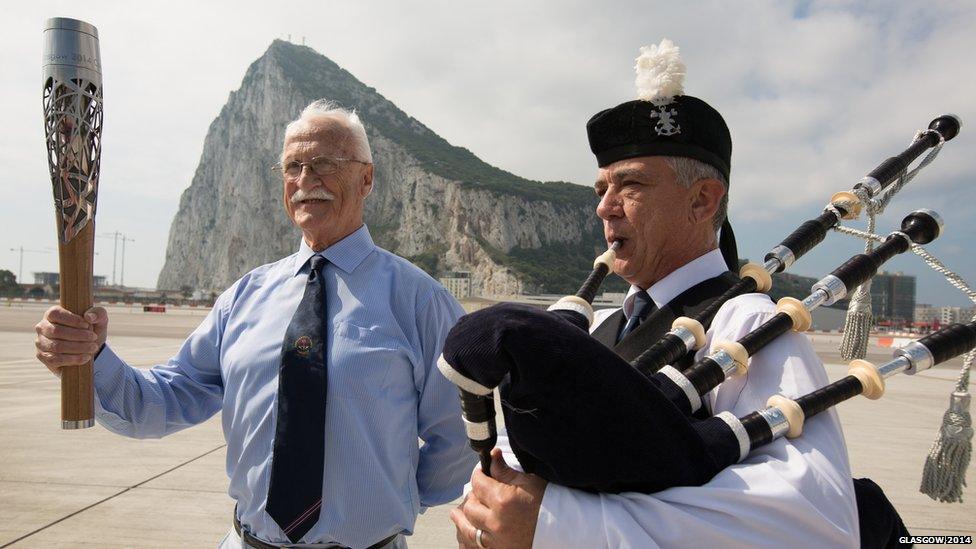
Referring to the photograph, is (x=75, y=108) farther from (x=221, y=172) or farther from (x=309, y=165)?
(x=221, y=172)

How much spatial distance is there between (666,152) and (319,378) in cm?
125

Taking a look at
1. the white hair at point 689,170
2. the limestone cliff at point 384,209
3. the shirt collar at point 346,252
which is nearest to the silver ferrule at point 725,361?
the white hair at point 689,170

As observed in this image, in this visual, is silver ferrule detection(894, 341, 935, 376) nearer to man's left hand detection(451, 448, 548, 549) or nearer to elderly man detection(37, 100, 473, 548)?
man's left hand detection(451, 448, 548, 549)

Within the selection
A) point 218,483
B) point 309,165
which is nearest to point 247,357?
point 309,165

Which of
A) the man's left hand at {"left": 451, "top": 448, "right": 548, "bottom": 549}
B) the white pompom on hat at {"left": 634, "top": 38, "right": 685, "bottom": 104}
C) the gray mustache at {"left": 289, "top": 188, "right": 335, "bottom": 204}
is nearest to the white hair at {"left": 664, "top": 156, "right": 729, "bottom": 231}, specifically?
the white pompom on hat at {"left": 634, "top": 38, "right": 685, "bottom": 104}

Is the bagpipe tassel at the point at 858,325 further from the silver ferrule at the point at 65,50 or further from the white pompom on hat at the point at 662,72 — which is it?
the silver ferrule at the point at 65,50

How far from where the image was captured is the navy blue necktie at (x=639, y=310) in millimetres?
1547

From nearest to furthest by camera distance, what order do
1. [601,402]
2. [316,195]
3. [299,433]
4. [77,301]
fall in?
[601,402] → [77,301] → [299,433] → [316,195]

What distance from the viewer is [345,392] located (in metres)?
2.03

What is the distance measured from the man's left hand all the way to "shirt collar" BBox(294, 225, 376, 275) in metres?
1.38

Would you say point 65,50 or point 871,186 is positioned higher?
point 65,50

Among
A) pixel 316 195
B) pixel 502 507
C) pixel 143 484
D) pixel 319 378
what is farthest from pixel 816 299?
pixel 143 484

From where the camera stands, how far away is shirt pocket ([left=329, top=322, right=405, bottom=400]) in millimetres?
2037

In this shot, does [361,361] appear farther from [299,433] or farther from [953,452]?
[953,452]
